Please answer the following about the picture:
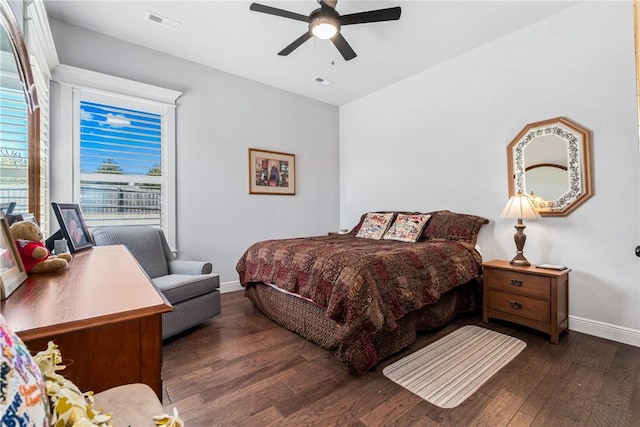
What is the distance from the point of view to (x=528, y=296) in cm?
250

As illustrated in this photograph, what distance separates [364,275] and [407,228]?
1563 mm

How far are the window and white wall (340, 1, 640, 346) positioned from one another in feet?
9.69

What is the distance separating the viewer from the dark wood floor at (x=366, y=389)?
1545mm

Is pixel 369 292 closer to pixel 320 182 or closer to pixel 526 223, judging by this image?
pixel 526 223

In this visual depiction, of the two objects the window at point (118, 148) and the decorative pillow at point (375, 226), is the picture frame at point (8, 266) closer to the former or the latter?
the window at point (118, 148)

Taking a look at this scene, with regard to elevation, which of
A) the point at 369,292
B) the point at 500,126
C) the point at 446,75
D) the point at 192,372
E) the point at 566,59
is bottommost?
the point at 192,372

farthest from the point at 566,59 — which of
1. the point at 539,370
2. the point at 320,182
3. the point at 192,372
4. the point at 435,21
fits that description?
the point at 192,372

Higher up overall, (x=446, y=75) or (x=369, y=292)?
(x=446, y=75)

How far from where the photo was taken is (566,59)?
2.67 meters

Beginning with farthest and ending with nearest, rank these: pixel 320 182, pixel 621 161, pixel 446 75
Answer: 1. pixel 320 182
2. pixel 446 75
3. pixel 621 161

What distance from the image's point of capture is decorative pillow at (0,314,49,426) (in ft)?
1.39

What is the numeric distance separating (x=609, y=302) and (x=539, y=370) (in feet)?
3.66

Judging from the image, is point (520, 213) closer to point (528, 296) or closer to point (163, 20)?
point (528, 296)

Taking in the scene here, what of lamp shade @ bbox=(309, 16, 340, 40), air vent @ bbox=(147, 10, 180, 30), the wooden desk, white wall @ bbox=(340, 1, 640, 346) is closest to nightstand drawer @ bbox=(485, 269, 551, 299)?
white wall @ bbox=(340, 1, 640, 346)
